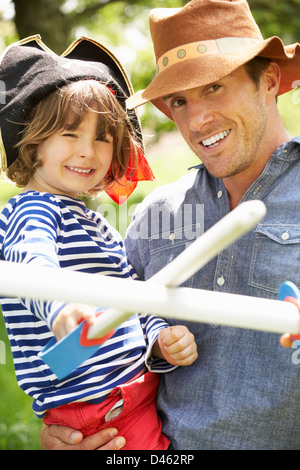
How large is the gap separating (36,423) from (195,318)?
3190mm

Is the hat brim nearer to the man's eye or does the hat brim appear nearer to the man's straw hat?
the man's straw hat

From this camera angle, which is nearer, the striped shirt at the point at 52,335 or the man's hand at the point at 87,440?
the striped shirt at the point at 52,335

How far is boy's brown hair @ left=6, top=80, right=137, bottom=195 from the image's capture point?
2006mm

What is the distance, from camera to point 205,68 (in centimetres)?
206

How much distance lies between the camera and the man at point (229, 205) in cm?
190

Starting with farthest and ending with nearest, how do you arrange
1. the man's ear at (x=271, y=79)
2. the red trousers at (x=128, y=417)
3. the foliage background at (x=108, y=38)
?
the foliage background at (x=108, y=38) → the man's ear at (x=271, y=79) → the red trousers at (x=128, y=417)

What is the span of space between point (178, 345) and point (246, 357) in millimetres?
206

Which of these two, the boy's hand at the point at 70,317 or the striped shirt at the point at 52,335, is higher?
the boy's hand at the point at 70,317

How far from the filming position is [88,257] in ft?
6.49

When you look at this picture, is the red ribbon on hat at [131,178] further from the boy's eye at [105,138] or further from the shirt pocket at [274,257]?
the shirt pocket at [274,257]

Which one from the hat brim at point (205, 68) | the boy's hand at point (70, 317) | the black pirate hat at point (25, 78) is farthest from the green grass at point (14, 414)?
the boy's hand at point (70, 317)

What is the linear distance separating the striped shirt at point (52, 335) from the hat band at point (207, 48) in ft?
1.94

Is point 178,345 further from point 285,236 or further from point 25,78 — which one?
point 25,78

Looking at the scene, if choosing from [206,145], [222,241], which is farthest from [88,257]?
[222,241]
